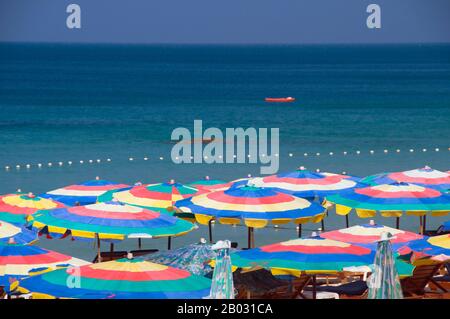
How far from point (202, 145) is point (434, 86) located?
61.3m

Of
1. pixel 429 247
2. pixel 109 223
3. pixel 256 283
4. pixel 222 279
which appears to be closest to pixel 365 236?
pixel 429 247

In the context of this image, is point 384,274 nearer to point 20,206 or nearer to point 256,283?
point 256,283

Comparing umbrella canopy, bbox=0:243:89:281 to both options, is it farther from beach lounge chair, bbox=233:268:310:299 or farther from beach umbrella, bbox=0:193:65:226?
beach umbrella, bbox=0:193:65:226

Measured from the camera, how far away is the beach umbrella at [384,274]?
10.1m

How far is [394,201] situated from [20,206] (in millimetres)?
6149

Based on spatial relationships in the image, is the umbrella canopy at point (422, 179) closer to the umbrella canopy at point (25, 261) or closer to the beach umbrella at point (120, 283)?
the umbrella canopy at point (25, 261)

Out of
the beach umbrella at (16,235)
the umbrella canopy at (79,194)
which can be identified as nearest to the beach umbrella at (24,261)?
the beach umbrella at (16,235)

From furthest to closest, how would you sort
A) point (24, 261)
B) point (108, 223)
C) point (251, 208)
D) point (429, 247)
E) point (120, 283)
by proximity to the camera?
point (251, 208), point (108, 223), point (429, 247), point (24, 261), point (120, 283)

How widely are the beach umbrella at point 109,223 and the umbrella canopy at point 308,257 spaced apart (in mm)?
2128

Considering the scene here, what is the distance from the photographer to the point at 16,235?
14.4 m

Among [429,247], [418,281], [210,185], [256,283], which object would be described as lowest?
[418,281]

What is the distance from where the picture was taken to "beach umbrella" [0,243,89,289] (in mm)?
12883
